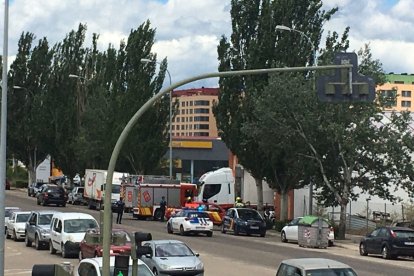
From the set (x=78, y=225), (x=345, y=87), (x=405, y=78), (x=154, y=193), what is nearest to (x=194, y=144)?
(x=154, y=193)

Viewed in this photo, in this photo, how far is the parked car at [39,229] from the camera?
1273 inches

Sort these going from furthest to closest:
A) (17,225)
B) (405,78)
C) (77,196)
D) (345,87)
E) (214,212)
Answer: (405,78), (77,196), (214,212), (17,225), (345,87)

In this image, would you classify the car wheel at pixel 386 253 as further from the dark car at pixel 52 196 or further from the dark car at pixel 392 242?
the dark car at pixel 52 196

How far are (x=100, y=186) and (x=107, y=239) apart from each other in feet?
156

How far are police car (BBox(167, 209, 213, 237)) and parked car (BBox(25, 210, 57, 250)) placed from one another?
31.2 ft

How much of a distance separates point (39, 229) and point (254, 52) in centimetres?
1946

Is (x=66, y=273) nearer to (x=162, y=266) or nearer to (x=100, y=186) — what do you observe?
(x=162, y=266)

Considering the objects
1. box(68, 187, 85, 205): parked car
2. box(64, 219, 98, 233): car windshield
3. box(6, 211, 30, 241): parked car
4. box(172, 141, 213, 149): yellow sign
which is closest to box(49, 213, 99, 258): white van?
box(64, 219, 98, 233): car windshield

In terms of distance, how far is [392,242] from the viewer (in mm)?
32281

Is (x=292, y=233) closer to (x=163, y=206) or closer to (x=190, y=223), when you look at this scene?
(x=190, y=223)

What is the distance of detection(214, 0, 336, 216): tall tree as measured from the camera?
47094mm

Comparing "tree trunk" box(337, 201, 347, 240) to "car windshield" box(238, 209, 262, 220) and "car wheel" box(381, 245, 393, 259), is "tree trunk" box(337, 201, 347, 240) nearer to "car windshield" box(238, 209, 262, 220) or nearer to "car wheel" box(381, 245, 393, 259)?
"car windshield" box(238, 209, 262, 220)

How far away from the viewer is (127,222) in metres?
50.8

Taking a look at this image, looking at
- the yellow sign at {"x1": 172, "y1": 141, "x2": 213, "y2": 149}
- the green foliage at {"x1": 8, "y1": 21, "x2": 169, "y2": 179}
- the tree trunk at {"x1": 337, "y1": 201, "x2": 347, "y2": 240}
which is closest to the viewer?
the tree trunk at {"x1": 337, "y1": 201, "x2": 347, "y2": 240}
